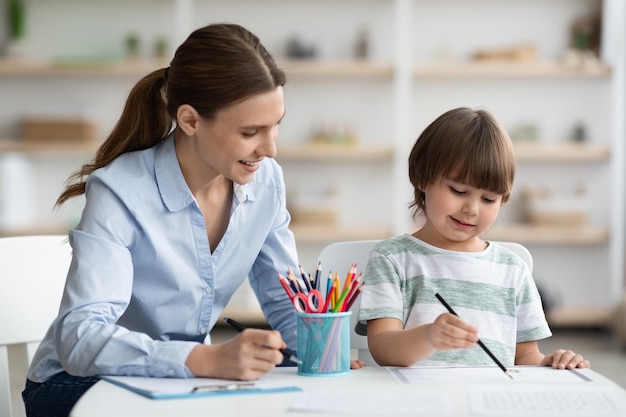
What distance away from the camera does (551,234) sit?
519cm

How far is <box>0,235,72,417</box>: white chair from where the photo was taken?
1.73 metres

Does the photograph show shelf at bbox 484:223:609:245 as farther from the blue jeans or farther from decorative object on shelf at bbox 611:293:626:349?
the blue jeans

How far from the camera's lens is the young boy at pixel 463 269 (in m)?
1.65

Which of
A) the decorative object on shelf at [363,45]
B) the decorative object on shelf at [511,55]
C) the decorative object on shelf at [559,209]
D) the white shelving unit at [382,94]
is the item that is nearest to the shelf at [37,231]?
the white shelving unit at [382,94]

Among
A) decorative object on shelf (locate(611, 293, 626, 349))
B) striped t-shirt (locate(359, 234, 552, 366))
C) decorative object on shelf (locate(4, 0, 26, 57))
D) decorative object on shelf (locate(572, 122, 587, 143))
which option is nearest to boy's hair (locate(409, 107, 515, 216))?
striped t-shirt (locate(359, 234, 552, 366))

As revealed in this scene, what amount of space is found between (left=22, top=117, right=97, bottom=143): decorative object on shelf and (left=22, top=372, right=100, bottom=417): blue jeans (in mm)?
3828

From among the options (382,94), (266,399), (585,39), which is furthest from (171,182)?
(585,39)

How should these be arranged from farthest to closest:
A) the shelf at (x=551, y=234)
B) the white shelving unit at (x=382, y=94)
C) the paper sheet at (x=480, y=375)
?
the white shelving unit at (x=382, y=94), the shelf at (x=551, y=234), the paper sheet at (x=480, y=375)

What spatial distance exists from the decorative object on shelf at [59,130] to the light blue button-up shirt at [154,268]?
360 cm

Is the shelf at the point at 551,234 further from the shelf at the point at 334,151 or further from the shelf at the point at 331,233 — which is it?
the shelf at the point at 334,151

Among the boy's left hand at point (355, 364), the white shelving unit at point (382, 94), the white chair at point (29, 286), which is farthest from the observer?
the white shelving unit at point (382, 94)

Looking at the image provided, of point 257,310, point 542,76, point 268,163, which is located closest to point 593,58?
point 542,76

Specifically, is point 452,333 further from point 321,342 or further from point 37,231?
point 37,231

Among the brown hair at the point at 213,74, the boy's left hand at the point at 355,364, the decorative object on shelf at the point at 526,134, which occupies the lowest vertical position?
the decorative object on shelf at the point at 526,134
